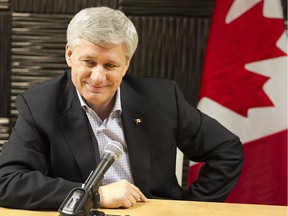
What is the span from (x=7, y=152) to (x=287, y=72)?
1513mm

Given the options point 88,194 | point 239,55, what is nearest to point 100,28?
point 88,194

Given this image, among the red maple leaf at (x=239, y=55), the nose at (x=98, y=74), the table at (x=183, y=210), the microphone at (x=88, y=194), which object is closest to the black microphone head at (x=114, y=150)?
the microphone at (x=88, y=194)

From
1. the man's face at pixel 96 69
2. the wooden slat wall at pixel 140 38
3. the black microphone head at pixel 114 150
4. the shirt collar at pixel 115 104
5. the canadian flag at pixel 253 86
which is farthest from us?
the wooden slat wall at pixel 140 38

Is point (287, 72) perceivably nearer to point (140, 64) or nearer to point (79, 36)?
point (140, 64)

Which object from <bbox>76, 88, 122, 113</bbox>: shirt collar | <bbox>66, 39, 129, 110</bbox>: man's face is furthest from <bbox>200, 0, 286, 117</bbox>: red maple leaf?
<bbox>66, 39, 129, 110</bbox>: man's face

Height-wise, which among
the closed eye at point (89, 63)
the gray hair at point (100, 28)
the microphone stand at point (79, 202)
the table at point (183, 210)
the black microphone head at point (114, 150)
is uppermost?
the gray hair at point (100, 28)

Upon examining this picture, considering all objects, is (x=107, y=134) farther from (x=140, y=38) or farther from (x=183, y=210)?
(x=140, y=38)

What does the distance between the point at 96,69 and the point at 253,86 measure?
3.76 feet

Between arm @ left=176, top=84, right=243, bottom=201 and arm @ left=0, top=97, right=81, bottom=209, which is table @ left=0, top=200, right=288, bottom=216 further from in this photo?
arm @ left=176, top=84, right=243, bottom=201

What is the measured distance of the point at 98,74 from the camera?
195 cm

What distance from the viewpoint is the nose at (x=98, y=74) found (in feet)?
6.40

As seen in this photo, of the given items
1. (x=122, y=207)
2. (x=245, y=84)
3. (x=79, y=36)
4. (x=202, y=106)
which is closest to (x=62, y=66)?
Answer: (x=202, y=106)

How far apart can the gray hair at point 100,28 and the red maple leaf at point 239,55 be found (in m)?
0.99

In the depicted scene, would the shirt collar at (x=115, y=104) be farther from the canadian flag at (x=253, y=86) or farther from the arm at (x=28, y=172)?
the canadian flag at (x=253, y=86)
